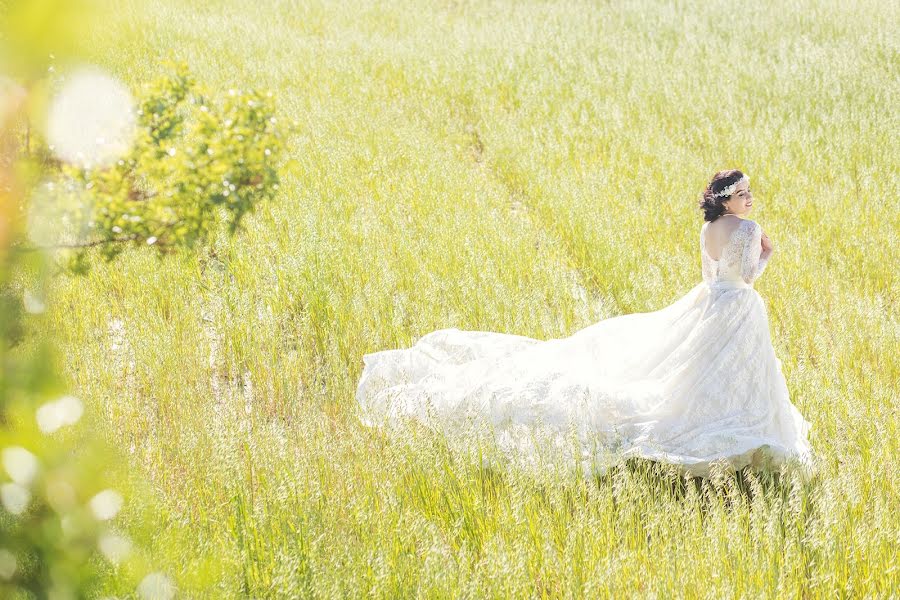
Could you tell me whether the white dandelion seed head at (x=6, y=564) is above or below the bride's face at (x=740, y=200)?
below

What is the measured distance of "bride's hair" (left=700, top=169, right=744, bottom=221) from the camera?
3572 millimetres

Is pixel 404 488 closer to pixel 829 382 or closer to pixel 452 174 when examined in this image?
pixel 829 382

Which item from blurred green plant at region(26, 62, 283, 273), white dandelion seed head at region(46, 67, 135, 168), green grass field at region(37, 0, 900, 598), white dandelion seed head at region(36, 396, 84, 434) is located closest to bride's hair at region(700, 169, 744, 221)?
green grass field at region(37, 0, 900, 598)

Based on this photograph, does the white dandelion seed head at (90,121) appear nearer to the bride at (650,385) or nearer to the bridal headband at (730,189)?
the bride at (650,385)

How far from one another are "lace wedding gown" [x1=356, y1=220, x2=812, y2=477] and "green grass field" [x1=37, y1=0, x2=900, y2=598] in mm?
189

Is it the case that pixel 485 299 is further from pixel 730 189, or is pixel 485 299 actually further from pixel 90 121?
pixel 90 121

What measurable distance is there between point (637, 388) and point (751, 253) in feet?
3.01

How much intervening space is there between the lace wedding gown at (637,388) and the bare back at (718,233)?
0.03 m

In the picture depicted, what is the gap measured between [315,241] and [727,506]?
10.1 ft

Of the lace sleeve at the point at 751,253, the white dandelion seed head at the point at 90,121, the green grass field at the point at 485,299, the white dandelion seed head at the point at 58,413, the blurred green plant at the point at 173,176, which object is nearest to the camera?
the white dandelion seed head at the point at 58,413

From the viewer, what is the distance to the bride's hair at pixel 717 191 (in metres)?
3.57

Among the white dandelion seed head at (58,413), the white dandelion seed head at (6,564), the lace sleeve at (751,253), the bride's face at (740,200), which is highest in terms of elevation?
the white dandelion seed head at (58,413)

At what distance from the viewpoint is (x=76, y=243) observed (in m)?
1.61

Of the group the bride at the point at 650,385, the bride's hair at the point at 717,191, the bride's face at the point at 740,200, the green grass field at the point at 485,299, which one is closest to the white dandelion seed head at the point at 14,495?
the green grass field at the point at 485,299
